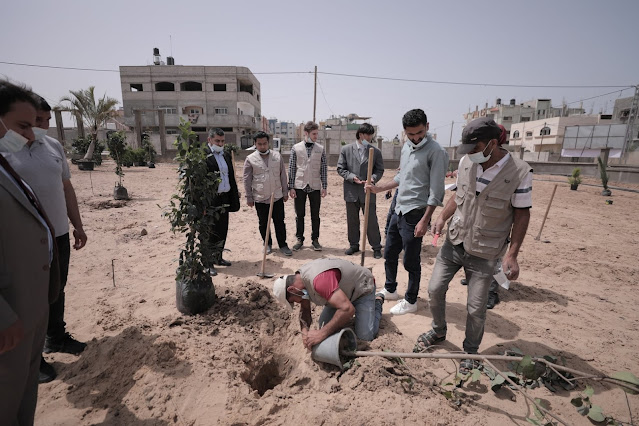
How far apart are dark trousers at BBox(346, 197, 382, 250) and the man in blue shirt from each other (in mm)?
1479

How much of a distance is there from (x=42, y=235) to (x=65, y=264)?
1.34 meters

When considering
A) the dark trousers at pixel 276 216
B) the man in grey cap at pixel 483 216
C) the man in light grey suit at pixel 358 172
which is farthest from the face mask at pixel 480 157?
the dark trousers at pixel 276 216

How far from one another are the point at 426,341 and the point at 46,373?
119 inches

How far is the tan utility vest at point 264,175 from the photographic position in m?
4.79

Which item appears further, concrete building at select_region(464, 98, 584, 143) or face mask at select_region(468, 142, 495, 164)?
concrete building at select_region(464, 98, 584, 143)

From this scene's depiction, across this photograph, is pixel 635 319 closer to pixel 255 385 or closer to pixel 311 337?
pixel 311 337

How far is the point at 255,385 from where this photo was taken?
2689mm

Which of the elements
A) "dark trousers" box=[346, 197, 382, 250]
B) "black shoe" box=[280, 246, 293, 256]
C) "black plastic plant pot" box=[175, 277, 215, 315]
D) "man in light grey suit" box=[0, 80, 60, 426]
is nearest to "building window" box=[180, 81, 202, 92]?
"black shoe" box=[280, 246, 293, 256]

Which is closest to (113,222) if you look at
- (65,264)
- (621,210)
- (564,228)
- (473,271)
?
(65,264)

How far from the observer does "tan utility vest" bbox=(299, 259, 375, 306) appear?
8.53ft

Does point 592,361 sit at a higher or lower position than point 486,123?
lower

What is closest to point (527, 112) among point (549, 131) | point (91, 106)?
point (549, 131)

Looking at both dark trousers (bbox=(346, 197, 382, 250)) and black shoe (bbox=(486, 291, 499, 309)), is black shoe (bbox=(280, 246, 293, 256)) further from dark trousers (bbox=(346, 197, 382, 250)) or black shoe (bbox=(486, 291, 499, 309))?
black shoe (bbox=(486, 291, 499, 309))

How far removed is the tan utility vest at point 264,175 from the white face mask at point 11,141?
3.25 metres
